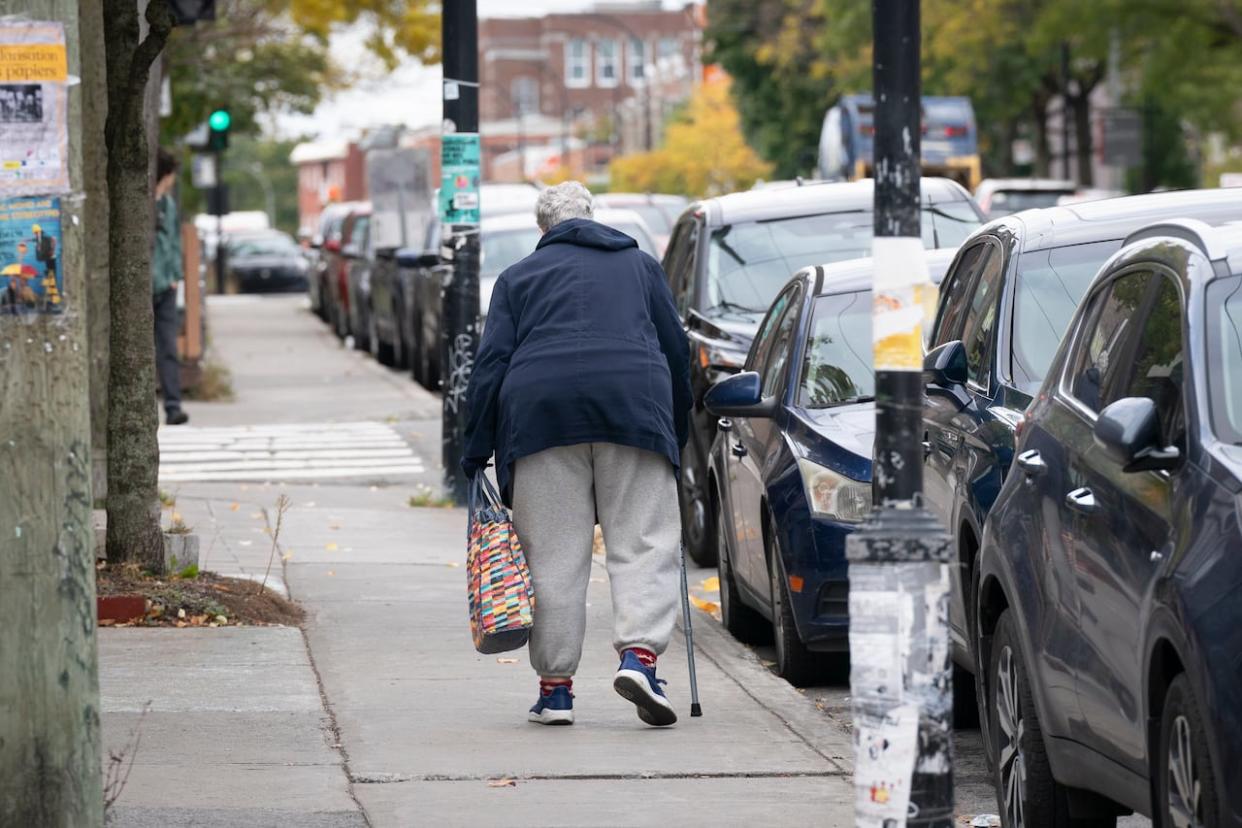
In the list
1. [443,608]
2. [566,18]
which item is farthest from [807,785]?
[566,18]

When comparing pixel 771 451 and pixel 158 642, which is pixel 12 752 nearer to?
pixel 158 642

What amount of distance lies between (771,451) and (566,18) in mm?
131650

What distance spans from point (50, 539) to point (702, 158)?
76.9 metres

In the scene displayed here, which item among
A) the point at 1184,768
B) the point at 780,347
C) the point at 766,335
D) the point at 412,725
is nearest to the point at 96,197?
the point at 766,335

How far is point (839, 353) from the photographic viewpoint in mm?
9875

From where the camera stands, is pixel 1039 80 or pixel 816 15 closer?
pixel 1039 80

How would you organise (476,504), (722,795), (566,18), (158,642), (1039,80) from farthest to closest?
(566,18) < (1039,80) < (158,642) < (476,504) < (722,795)

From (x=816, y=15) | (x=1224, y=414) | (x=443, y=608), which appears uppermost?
(x=816, y=15)

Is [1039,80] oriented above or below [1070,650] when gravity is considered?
above

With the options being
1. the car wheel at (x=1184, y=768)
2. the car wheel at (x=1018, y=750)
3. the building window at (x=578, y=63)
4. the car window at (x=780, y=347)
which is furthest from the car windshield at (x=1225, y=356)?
the building window at (x=578, y=63)

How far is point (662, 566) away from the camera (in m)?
7.77

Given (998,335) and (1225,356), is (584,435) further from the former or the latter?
(1225,356)

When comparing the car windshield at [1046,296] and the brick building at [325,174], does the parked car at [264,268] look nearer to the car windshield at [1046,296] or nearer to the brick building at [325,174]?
the brick building at [325,174]

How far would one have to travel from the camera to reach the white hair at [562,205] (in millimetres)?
7898
